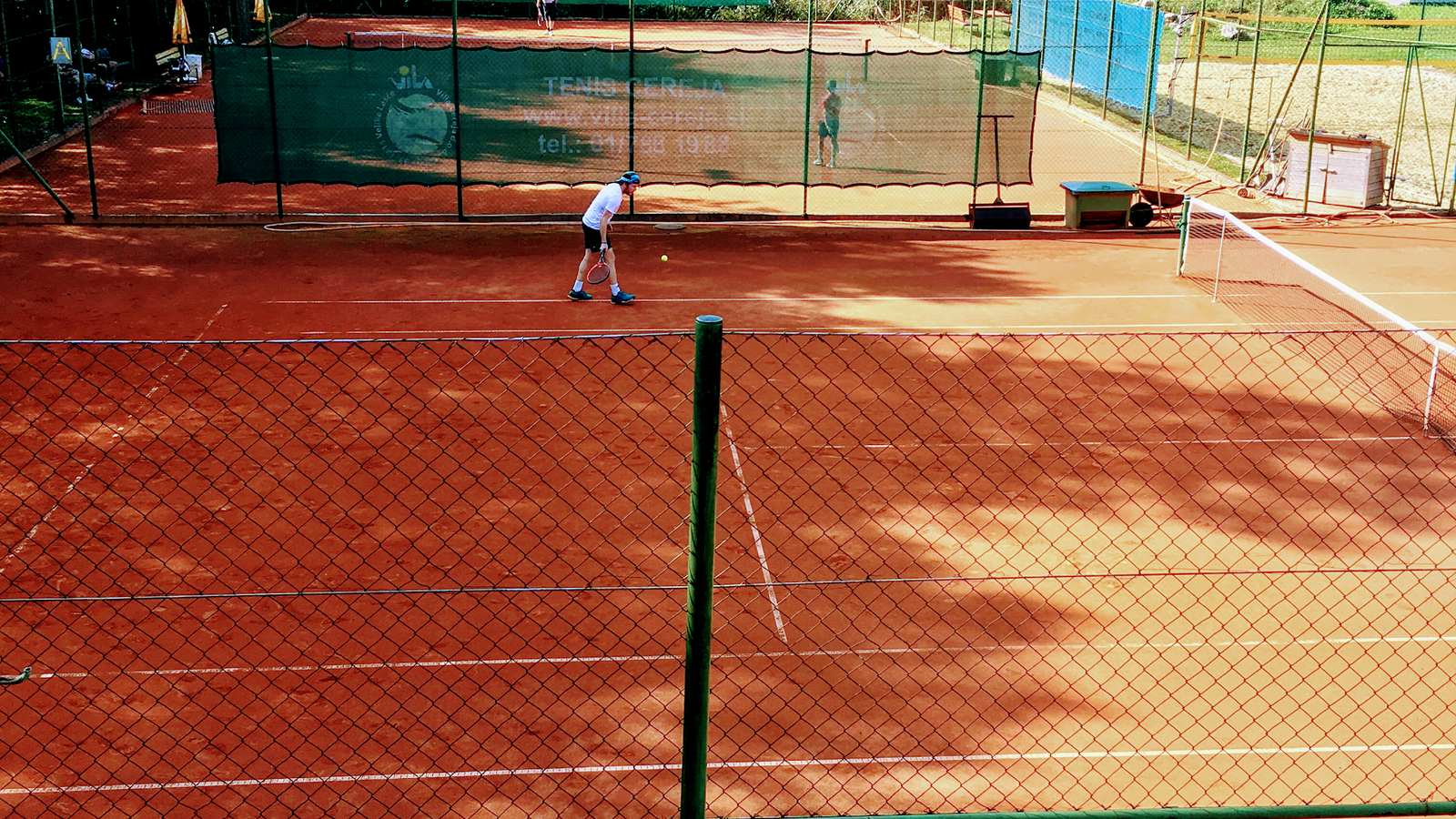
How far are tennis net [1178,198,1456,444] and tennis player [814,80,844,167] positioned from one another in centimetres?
565

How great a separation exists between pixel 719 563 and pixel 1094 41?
89.9 feet

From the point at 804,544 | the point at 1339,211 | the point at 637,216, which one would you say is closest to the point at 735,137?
the point at 637,216

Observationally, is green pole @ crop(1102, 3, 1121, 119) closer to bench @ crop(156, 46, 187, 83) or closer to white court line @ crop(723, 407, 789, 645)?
white court line @ crop(723, 407, 789, 645)

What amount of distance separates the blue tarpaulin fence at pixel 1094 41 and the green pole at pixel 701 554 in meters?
23.0

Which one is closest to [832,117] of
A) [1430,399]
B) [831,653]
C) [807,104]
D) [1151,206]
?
[807,104]

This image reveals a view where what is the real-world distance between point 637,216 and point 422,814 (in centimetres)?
1587

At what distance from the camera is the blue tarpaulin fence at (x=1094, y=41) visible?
3039 centimetres

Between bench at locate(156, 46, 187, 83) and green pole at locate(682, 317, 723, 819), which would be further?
bench at locate(156, 46, 187, 83)

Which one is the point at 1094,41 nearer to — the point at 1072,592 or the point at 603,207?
the point at 603,207

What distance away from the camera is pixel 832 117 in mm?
21781

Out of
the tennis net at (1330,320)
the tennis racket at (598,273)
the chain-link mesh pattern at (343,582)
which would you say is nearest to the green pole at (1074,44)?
the tennis net at (1330,320)

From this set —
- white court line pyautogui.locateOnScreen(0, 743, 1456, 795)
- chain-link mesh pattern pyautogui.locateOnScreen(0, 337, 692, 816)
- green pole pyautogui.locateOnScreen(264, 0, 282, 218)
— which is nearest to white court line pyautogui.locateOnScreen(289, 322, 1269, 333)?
chain-link mesh pattern pyautogui.locateOnScreen(0, 337, 692, 816)

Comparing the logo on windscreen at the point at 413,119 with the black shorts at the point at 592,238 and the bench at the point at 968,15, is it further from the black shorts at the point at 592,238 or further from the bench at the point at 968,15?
the bench at the point at 968,15

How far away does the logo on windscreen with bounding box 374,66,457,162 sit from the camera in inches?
826
